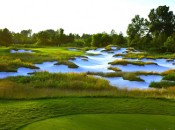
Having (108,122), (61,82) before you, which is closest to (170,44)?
(61,82)

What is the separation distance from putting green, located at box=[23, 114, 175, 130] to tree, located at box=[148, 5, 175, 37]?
307ft

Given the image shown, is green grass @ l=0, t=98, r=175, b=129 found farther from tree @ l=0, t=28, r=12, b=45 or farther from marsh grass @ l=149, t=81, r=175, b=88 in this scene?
tree @ l=0, t=28, r=12, b=45

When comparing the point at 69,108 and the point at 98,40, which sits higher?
the point at 98,40

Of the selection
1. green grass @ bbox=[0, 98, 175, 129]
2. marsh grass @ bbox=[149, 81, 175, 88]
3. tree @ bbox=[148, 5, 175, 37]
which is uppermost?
tree @ bbox=[148, 5, 175, 37]

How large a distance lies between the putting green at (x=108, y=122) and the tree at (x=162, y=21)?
93.7 m

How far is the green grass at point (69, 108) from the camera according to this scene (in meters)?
13.3

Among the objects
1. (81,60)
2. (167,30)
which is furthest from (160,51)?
(81,60)

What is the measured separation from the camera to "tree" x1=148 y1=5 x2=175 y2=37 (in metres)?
106

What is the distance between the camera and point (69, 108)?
15461mm

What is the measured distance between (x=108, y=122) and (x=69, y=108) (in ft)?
9.59

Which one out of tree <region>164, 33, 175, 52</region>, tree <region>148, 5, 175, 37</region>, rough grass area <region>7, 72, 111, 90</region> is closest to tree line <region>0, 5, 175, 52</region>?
tree <region>148, 5, 175, 37</region>

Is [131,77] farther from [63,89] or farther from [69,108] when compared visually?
[69,108]

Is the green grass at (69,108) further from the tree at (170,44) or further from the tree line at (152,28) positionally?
the tree line at (152,28)

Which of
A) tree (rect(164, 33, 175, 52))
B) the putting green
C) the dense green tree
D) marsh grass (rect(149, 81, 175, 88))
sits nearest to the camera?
the putting green
